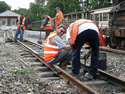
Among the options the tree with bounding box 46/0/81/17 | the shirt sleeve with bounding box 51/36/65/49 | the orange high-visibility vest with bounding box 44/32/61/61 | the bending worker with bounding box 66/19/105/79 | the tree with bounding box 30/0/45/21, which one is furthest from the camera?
the tree with bounding box 30/0/45/21

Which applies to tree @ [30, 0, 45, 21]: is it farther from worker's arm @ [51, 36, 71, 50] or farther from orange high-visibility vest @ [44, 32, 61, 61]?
worker's arm @ [51, 36, 71, 50]

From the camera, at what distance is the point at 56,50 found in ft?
16.4

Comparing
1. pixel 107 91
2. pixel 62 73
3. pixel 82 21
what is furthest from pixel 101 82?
pixel 82 21

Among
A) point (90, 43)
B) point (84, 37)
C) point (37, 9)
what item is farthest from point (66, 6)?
point (84, 37)

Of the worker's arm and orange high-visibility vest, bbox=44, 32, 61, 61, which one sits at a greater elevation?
the worker's arm

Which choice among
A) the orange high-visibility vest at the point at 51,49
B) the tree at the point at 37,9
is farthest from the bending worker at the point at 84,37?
the tree at the point at 37,9

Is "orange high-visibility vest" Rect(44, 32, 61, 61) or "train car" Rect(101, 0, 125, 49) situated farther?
"train car" Rect(101, 0, 125, 49)

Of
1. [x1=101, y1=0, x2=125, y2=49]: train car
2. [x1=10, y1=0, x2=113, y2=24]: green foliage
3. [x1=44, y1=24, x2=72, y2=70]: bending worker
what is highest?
[x1=10, y1=0, x2=113, y2=24]: green foliage

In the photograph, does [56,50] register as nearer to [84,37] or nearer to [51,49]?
[51,49]

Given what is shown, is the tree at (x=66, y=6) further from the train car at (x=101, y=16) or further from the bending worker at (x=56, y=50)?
the bending worker at (x=56, y=50)

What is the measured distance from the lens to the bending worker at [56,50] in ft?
15.8

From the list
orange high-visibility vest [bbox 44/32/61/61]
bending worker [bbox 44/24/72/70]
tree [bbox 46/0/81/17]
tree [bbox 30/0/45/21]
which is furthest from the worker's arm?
tree [bbox 30/0/45/21]

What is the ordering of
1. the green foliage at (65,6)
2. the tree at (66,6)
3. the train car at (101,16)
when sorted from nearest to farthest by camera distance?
1. the train car at (101,16)
2. the green foliage at (65,6)
3. the tree at (66,6)

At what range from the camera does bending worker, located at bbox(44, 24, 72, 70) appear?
15.8 ft
